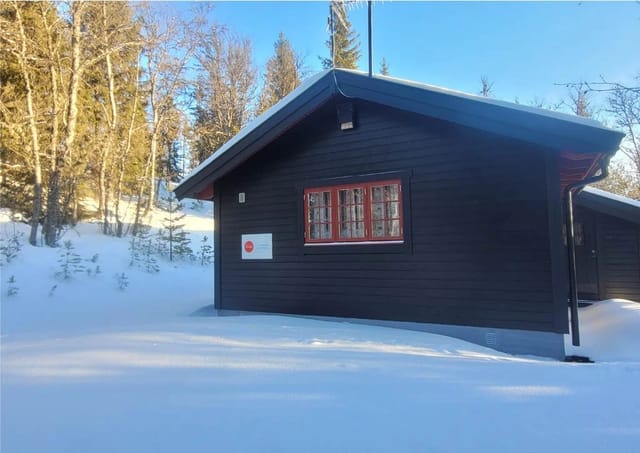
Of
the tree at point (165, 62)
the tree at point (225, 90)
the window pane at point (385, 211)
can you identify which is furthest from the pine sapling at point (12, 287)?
the tree at point (225, 90)

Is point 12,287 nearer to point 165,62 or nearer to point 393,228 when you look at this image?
point 393,228

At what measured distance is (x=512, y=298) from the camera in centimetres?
484

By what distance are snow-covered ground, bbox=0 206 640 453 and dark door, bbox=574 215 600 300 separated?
3.63 m

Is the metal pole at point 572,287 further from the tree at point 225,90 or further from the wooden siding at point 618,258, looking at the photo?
the tree at point 225,90

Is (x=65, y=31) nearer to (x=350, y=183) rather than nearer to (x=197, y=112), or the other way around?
(x=197, y=112)

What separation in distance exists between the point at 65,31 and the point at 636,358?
1635 cm

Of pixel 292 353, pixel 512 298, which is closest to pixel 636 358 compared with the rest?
pixel 512 298

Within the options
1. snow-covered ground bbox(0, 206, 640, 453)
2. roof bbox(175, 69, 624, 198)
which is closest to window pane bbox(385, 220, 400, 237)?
snow-covered ground bbox(0, 206, 640, 453)

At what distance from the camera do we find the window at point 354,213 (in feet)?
18.6

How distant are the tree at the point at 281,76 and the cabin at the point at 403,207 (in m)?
16.0

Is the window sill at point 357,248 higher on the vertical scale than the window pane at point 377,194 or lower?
lower

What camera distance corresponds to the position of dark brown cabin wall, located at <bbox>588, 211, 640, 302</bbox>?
819 centimetres

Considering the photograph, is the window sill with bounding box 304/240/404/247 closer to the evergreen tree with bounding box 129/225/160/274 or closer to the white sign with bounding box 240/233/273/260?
the white sign with bounding box 240/233/273/260

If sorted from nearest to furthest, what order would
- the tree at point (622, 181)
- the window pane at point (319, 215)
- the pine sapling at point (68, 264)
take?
the window pane at point (319, 215)
the pine sapling at point (68, 264)
the tree at point (622, 181)
